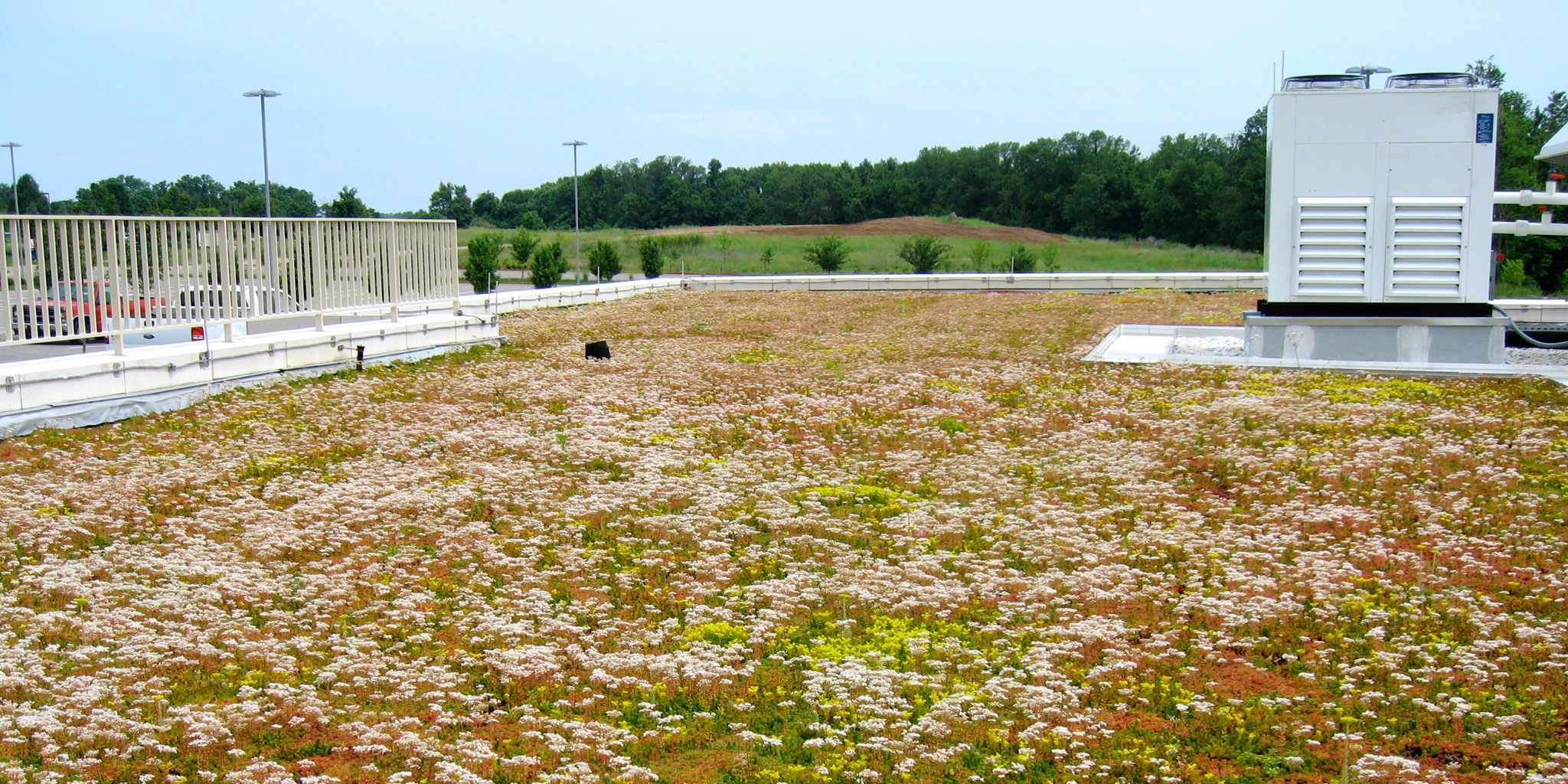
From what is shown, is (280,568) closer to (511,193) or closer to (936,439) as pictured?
(936,439)

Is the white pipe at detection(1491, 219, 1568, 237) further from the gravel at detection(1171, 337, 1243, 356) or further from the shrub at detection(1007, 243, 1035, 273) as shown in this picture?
the shrub at detection(1007, 243, 1035, 273)

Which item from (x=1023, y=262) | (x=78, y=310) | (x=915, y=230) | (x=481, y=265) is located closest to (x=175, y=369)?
(x=78, y=310)

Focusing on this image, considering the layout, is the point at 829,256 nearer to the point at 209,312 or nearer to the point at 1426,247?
the point at 1426,247

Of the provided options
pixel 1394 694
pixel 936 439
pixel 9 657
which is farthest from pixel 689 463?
pixel 1394 694

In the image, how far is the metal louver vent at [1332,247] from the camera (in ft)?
Result: 62.6

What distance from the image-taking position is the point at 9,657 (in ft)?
22.5

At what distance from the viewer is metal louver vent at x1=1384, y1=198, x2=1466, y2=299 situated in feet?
61.6

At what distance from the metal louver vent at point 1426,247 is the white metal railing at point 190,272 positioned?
16.6m

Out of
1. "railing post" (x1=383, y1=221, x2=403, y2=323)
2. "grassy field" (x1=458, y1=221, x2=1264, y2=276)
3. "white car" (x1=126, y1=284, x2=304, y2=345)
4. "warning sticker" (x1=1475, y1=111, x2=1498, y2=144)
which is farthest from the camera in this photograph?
"grassy field" (x1=458, y1=221, x2=1264, y2=276)

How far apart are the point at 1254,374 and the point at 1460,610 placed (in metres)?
11.1

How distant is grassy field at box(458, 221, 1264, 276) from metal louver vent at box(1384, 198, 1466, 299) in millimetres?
39331

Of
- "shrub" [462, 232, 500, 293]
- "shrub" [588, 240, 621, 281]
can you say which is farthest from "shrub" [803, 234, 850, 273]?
"shrub" [462, 232, 500, 293]

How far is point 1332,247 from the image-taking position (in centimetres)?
1920

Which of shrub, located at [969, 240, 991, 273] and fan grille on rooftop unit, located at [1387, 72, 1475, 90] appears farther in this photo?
shrub, located at [969, 240, 991, 273]
